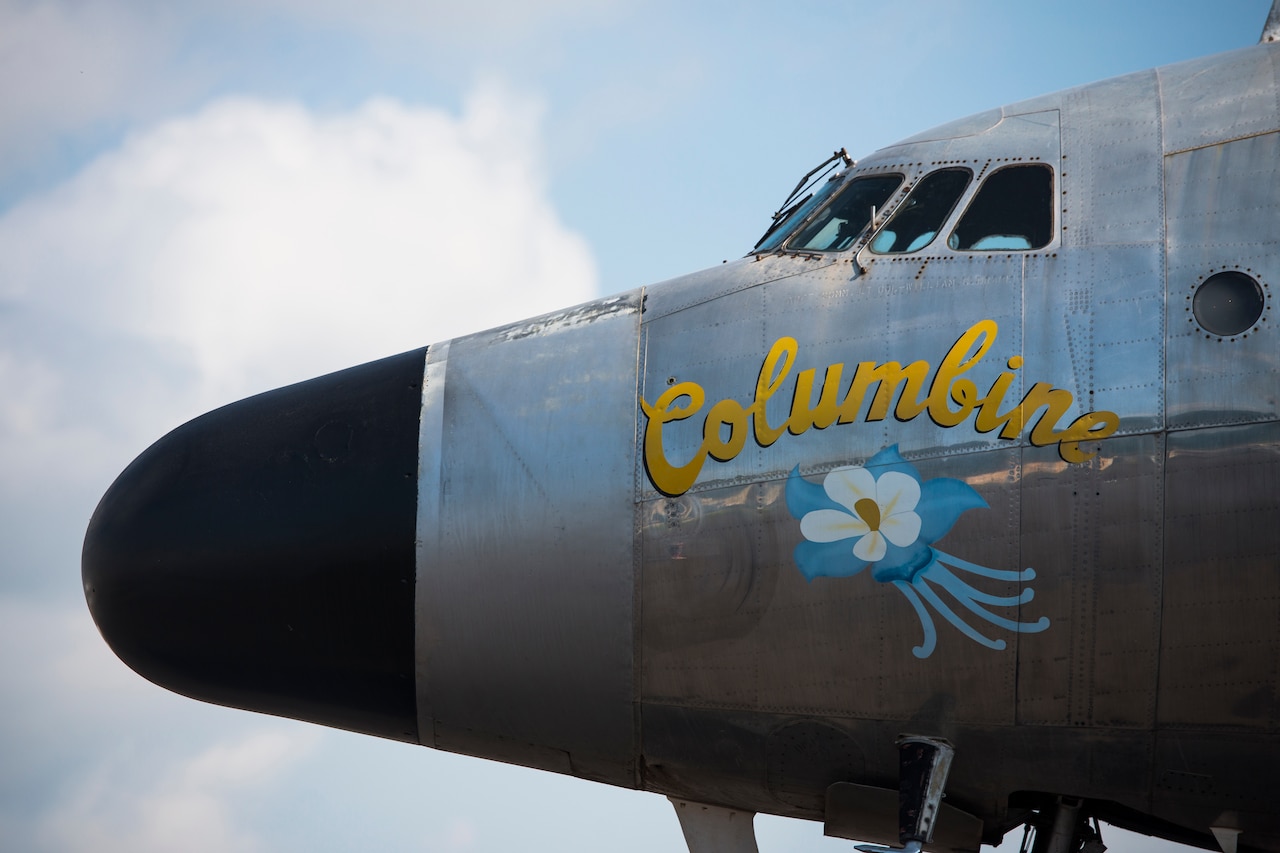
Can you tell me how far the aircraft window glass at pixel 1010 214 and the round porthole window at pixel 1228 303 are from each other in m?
0.92

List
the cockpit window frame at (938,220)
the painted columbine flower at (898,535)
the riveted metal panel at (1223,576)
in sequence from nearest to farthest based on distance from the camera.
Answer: the riveted metal panel at (1223,576), the painted columbine flower at (898,535), the cockpit window frame at (938,220)

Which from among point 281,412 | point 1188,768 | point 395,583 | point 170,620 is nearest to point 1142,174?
point 1188,768

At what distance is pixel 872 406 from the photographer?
309 inches

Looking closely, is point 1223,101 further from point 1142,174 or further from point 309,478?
point 309,478

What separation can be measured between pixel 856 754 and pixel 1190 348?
9.48ft

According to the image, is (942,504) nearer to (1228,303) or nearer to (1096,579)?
(1096,579)

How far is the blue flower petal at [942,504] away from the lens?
759 centimetres

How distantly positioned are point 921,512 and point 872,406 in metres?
0.65

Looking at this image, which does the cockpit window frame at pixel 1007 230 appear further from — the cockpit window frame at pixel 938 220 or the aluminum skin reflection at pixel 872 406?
the aluminum skin reflection at pixel 872 406

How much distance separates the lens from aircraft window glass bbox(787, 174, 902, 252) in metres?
8.72

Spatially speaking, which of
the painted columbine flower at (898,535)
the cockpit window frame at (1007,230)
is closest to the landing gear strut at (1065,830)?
the painted columbine flower at (898,535)

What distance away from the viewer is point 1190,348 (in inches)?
294

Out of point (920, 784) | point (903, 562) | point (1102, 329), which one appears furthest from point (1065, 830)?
point (1102, 329)

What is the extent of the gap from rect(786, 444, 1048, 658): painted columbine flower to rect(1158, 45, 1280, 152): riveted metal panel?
249 cm
